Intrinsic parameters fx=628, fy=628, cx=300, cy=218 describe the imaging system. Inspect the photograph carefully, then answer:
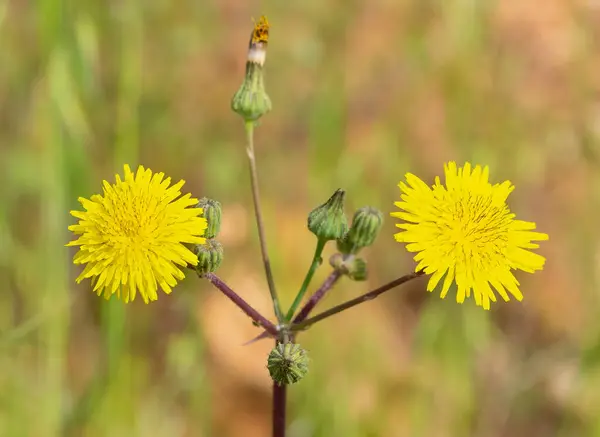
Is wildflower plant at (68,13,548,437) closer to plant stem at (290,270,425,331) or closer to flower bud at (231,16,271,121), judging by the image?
plant stem at (290,270,425,331)

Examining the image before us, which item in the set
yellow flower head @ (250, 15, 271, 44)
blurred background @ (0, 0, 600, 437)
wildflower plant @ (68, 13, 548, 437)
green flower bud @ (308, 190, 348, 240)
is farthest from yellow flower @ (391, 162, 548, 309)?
blurred background @ (0, 0, 600, 437)

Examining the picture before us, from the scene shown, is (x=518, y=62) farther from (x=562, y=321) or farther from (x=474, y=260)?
(x=474, y=260)

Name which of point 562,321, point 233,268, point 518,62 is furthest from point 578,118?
point 233,268

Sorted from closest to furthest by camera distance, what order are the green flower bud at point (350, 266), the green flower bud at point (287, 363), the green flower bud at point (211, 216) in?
1. the green flower bud at point (287, 363)
2. the green flower bud at point (211, 216)
3. the green flower bud at point (350, 266)

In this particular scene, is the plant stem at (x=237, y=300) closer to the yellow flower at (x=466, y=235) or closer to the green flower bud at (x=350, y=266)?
the green flower bud at (x=350, y=266)

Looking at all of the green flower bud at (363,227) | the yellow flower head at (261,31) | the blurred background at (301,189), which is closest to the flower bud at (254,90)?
the yellow flower head at (261,31)

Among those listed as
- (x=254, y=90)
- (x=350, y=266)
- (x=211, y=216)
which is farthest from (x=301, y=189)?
(x=211, y=216)

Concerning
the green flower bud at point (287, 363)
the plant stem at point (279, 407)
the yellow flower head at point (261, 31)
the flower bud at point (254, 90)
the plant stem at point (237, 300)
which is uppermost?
the yellow flower head at point (261, 31)
